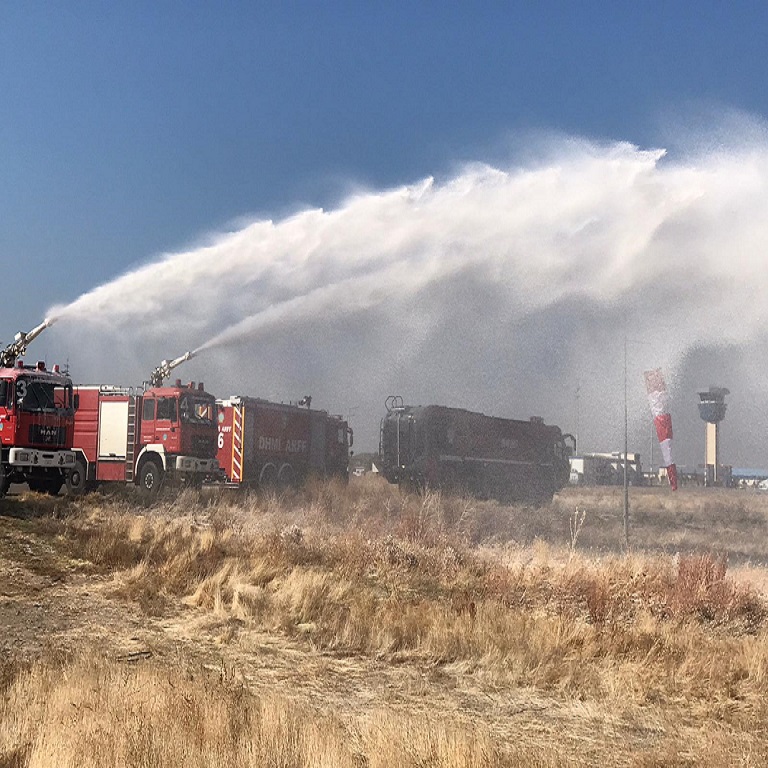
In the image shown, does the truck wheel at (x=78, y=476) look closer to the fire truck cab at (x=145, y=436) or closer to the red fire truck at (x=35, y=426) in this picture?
the fire truck cab at (x=145, y=436)

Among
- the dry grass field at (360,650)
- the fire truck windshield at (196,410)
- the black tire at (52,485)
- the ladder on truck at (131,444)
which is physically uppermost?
the fire truck windshield at (196,410)

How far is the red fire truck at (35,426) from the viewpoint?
22891 mm

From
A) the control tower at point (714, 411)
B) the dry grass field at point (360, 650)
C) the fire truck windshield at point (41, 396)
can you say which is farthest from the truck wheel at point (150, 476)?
the control tower at point (714, 411)

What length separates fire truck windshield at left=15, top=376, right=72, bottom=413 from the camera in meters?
23.2

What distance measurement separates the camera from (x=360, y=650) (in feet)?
36.6

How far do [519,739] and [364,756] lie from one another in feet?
5.80

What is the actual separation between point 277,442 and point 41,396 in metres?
12.5

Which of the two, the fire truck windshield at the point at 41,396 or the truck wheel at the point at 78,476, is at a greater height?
the fire truck windshield at the point at 41,396

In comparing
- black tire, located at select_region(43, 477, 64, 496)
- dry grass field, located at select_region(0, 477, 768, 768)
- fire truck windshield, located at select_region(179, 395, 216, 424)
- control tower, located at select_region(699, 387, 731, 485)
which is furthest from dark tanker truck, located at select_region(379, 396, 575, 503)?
control tower, located at select_region(699, 387, 731, 485)

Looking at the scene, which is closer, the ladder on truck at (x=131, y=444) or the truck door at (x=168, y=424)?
the truck door at (x=168, y=424)

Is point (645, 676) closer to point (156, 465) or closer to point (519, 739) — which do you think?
point (519, 739)

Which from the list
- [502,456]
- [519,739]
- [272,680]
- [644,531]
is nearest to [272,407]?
[502,456]

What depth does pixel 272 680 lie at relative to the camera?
31.7 feet

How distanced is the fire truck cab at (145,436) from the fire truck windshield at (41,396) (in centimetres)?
532
